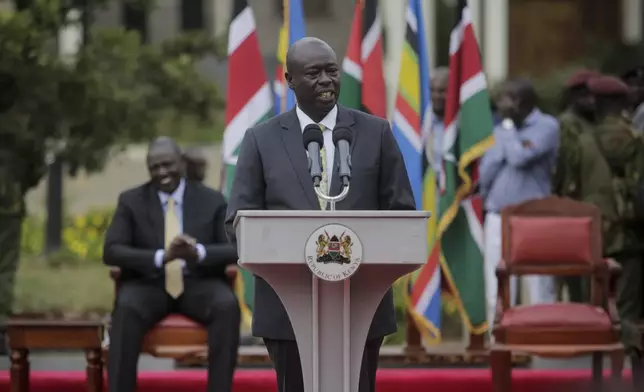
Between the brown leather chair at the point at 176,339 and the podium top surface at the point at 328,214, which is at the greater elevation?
the podium top surface at the point at 328,214

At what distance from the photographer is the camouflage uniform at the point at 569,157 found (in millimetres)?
9156

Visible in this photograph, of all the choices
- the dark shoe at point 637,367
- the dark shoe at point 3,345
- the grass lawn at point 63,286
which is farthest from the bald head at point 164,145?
the grass lawn at point 63,286

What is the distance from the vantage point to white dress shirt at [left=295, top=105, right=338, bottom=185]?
554cm

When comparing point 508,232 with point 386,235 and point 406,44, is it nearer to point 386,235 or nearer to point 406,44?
point 406,44

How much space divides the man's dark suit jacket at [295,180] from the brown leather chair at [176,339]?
2.26 meters

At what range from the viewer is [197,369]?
8812mm

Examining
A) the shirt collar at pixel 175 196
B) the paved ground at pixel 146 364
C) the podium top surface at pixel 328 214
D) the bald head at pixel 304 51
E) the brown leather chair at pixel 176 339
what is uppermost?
the bald head at pixel 304 51

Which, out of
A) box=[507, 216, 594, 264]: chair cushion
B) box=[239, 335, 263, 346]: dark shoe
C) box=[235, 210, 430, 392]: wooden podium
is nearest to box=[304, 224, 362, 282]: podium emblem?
box=[235, 210, 430, 392]: wooden podium

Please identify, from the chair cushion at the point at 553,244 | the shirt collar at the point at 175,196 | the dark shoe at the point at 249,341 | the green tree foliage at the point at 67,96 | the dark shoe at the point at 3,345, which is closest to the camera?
the shirt collar at the point at 175,196

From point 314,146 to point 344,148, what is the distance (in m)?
0.11

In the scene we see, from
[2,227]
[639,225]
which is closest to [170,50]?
[2,227]

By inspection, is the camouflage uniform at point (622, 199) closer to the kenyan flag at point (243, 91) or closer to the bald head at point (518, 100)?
the bald head at point (518, 100)

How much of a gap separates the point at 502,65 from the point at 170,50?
8.86 m

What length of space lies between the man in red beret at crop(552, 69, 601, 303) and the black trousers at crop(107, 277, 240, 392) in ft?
7.77
